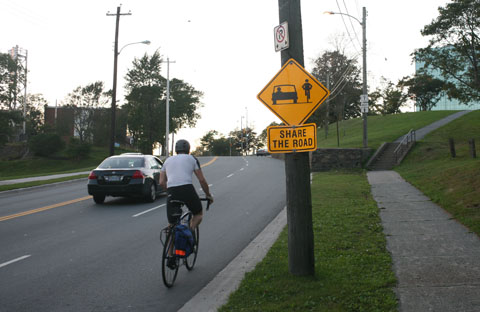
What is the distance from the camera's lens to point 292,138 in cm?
537

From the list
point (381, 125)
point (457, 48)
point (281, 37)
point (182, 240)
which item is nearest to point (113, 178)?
point (182, 240)

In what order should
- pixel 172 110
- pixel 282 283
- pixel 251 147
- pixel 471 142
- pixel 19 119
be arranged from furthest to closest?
pixel 251 147 → pixel 172 110 → pixel 19 119 → pixel 471 142 → pixel 282 283

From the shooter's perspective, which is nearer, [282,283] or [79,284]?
[282,283]

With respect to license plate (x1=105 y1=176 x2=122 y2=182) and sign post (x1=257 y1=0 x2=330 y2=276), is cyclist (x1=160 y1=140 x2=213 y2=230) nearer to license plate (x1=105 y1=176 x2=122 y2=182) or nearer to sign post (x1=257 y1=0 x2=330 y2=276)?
sign post (x1=257 y1=0 x2=330 y2=276)

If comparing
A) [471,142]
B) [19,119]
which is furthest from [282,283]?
[19,119]

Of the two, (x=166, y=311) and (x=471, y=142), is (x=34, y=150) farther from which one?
(x=166, y=311)

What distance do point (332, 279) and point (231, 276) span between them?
137cm

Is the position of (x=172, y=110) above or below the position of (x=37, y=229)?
above

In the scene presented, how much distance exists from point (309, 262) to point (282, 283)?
1.47 feet

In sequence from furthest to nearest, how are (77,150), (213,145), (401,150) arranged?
(213,145) < (77,150) < (401,150)

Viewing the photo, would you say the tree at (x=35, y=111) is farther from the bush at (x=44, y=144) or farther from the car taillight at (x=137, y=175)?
the car taillight at (x=137, y=175)

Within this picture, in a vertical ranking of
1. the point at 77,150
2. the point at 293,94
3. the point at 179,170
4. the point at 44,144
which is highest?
the point at 44,144

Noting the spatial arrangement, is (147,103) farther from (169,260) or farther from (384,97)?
(169,260)

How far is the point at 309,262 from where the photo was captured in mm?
5242
